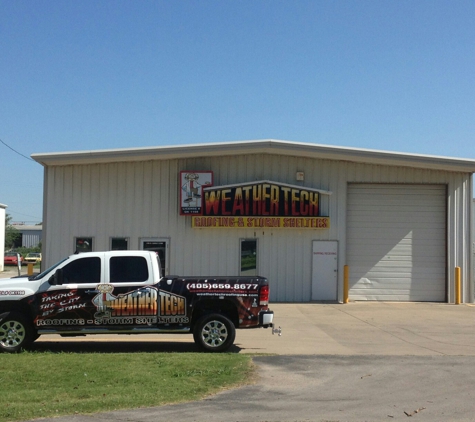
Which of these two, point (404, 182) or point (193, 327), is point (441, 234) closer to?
point (404, 182)

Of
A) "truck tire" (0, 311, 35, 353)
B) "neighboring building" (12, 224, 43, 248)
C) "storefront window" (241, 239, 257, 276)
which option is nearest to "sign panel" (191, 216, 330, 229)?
"storefront window" (241, 239, 257, 276)

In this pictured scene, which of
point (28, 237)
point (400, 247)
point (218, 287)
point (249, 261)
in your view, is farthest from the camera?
point (28, 237)

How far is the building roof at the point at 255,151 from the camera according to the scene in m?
22.7

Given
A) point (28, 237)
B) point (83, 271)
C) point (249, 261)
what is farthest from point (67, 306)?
point (28, 237)

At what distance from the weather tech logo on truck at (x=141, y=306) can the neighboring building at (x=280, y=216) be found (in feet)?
37.0

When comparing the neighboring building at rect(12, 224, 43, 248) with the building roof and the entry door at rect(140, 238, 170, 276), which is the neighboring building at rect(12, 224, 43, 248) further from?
the building roof

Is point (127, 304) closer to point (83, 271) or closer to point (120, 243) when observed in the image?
point (83, 271)

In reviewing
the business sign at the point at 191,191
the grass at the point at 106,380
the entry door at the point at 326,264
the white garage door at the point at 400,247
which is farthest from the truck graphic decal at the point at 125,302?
the white garage door at the point at 400,247

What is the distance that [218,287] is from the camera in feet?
40.1

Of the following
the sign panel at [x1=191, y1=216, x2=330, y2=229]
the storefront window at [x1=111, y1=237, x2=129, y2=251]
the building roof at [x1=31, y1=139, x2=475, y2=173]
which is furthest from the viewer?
the storefront window at [x1=111, y1=237, x2=129, y2=251]

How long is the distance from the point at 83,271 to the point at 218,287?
254 centimetres

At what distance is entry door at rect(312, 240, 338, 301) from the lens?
77.6 feet

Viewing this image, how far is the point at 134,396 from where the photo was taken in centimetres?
857

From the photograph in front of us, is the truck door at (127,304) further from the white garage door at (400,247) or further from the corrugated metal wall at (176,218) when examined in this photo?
the white garage door at (400,247)
